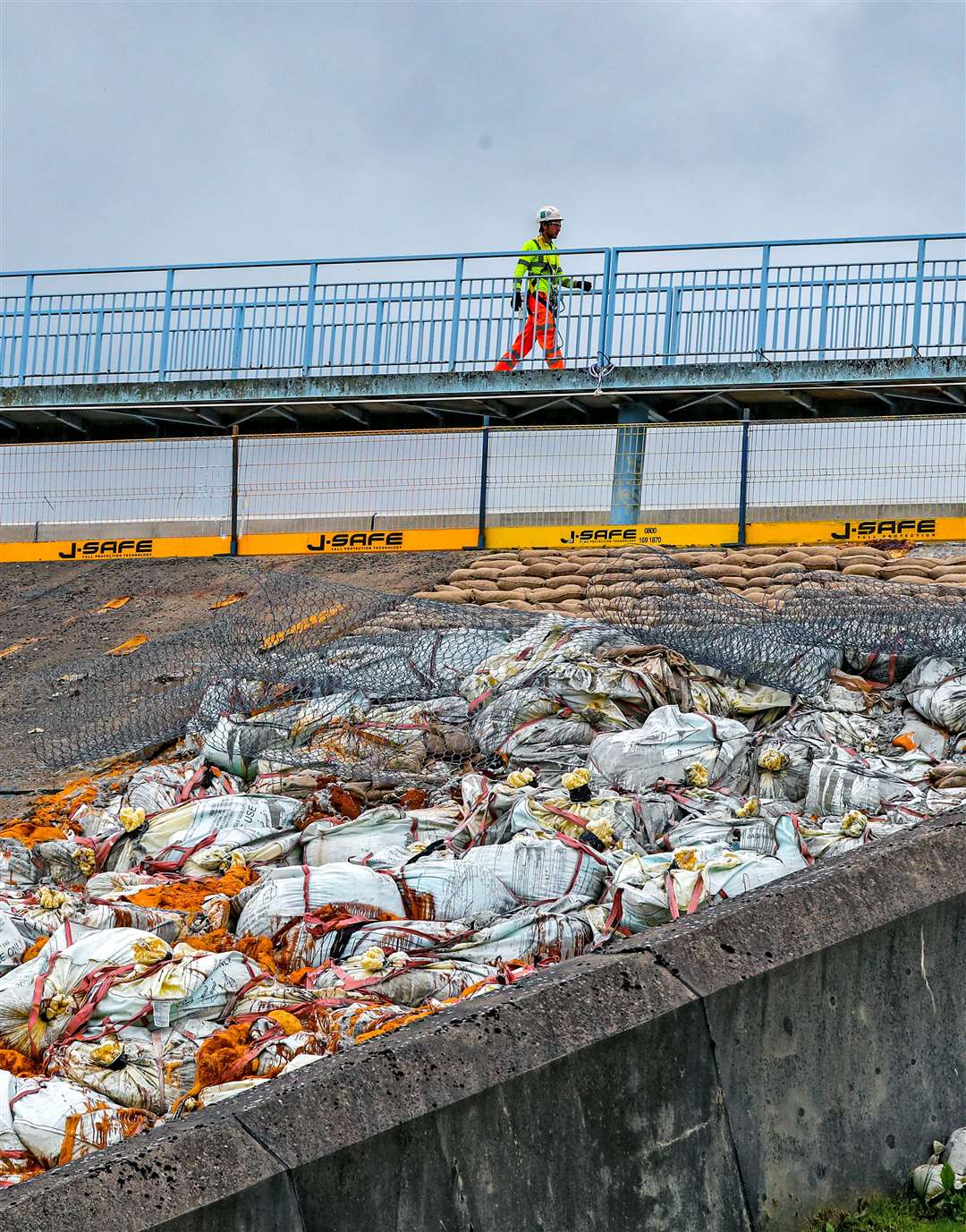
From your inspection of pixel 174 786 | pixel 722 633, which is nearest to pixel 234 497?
pixel 174 786

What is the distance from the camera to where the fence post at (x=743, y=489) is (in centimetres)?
1671

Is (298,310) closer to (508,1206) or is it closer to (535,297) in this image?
(535,297)

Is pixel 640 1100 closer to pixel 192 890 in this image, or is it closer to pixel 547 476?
pixel 192 890

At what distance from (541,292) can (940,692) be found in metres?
11.5

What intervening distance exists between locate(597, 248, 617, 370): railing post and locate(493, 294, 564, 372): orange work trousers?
52 cm

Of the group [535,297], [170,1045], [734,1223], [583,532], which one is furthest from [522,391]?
[734,1223]

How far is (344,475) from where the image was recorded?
1817 centimetres

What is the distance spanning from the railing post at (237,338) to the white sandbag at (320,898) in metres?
14.0

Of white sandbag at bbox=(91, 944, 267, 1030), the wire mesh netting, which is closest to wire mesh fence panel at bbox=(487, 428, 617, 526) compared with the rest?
the wire mesh netting

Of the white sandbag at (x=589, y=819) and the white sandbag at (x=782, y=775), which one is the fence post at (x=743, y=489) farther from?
the white sandbag at (x=589, y=819)

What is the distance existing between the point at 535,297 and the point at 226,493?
161 inches

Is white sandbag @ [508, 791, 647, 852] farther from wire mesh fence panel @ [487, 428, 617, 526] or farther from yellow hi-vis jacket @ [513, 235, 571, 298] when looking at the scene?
yellow hi-vis jacket @ [513, 235, 571, 298]

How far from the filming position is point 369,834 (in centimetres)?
753

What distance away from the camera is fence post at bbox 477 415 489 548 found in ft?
57.9
